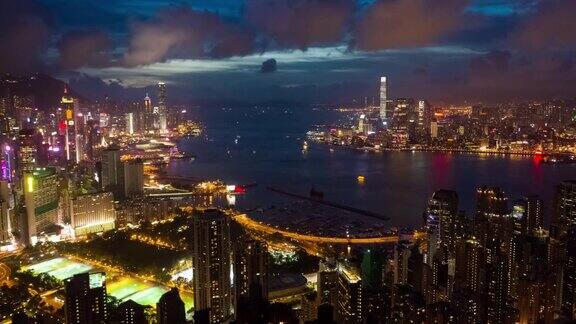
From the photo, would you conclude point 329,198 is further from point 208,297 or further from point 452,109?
point 452,109

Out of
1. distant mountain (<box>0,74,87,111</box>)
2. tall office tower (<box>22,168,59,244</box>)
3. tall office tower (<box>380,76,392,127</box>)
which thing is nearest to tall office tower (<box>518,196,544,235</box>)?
tall office tower (<box>22,168,59,244</box>)

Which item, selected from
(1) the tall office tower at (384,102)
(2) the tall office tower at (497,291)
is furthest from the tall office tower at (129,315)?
(1) the tall office tower at (384,102)

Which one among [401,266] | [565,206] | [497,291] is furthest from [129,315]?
[565,206]

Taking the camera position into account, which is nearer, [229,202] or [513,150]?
[229,202]

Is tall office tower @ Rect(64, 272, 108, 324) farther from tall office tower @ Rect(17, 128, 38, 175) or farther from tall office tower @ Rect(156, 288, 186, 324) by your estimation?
tall office tower @ Rect(17, 128, 38, 175)

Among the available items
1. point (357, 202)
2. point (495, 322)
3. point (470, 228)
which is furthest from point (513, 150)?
point (495, 322)

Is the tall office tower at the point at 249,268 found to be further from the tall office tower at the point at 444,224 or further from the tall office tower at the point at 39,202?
the tall office tower at the point at 39,202
